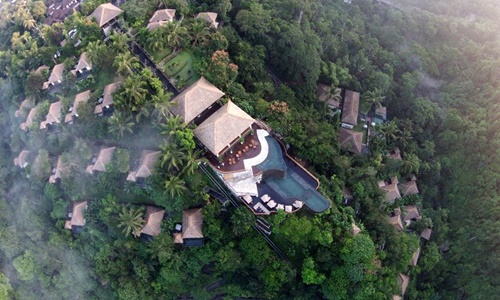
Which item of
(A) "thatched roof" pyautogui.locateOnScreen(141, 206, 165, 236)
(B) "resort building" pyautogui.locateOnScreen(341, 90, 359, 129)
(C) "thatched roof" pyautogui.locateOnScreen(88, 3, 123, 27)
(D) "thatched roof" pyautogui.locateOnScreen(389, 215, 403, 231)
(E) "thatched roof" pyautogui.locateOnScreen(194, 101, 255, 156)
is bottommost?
(D) "thatched roof" pyautogui.locateOnScreen(389, 215, 403, 231)

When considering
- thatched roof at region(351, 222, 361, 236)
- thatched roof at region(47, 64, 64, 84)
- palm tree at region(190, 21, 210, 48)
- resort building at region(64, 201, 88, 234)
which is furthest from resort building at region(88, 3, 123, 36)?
thatched roof at region(351, 222, 361, 236)

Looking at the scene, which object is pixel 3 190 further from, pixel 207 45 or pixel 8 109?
pixel 207 45

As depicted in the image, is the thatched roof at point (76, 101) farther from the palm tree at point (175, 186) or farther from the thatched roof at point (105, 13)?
the palm tree at point (175, 186)

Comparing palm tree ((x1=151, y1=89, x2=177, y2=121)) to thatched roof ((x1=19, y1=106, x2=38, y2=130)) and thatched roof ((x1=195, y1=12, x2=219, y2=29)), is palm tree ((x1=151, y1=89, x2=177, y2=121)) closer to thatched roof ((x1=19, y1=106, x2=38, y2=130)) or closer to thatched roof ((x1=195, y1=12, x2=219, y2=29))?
thatched roof ((x1=195, y1=12, x2=219, y2=29))

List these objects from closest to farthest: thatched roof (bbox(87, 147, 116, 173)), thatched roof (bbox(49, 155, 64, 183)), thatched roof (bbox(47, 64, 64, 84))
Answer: thatched roof (bbox(87, 147, 116, 173)) < thatched roof (bbox(49, 155, 64, 183)) < thatched roof (bbox(47, 64, 64, 84))

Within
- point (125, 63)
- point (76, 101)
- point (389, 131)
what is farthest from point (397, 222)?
point (76, 101)

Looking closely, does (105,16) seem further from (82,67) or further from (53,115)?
(53,115)
